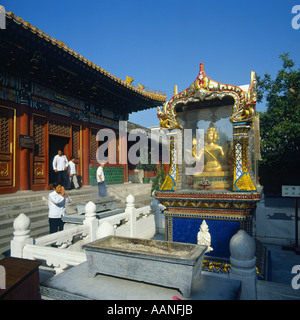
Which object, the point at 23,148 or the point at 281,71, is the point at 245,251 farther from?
the point at 281,71

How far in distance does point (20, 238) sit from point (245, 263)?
3.57 metres

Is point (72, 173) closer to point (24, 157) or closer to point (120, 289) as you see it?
point (24, 157)

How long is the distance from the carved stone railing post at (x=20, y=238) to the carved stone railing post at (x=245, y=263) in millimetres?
3387

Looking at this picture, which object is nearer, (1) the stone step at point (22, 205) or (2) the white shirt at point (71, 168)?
(1) the stone step at point (22, 205)

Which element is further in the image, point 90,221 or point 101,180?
point 101,180

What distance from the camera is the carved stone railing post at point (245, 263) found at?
262cm

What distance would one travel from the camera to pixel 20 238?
410 cm

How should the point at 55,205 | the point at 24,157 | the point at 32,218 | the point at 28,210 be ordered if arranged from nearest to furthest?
the point at 55,205 < the point at 32,218 < the point at 28,210 < the point at 24,157

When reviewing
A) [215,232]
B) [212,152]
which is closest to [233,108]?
[212,152]

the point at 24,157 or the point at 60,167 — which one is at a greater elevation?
the point at 24,157

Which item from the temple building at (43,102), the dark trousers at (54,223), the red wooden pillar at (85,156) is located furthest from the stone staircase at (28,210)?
the red wooden pillar at (85,156)

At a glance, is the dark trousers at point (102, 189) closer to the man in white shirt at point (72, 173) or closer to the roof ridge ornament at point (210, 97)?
the man in white shirt at point (72, 173)

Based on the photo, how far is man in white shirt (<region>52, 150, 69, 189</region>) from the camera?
9.77 metres

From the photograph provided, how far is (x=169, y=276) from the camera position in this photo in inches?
89.1
